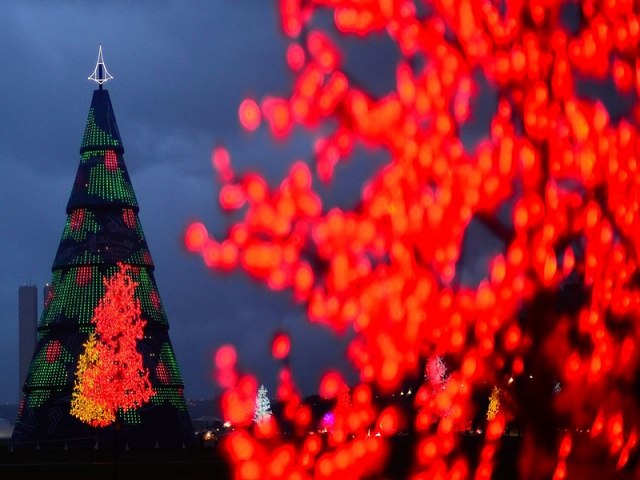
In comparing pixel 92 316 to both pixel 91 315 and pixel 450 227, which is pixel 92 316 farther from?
pixel 450 227

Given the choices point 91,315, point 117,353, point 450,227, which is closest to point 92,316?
point 91,315

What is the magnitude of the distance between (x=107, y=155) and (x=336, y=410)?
49.2m

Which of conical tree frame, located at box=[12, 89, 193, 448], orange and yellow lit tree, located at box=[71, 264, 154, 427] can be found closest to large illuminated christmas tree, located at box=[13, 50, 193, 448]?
conical tree frame, located at box=[12, 89, 193, 448]

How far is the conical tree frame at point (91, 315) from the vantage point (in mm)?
51875

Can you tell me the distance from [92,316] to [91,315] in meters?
0.21

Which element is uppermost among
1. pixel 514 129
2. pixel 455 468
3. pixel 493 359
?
pixel 514 129

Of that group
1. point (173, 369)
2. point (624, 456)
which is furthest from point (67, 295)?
point (624, 456)

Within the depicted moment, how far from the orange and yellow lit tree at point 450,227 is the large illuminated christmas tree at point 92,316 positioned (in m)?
44.6

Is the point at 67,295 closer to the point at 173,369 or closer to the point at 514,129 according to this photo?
the point at 173,369

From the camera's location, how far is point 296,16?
7.33 meters

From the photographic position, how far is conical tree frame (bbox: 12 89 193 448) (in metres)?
51.9

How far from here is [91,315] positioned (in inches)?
2072

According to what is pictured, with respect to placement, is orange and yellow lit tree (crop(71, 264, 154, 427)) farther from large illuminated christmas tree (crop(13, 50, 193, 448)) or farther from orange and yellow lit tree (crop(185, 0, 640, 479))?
orange and yellow lit tree (crop(185, 0, 640, 479))

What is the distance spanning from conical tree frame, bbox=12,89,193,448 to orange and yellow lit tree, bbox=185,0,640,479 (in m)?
44.3
